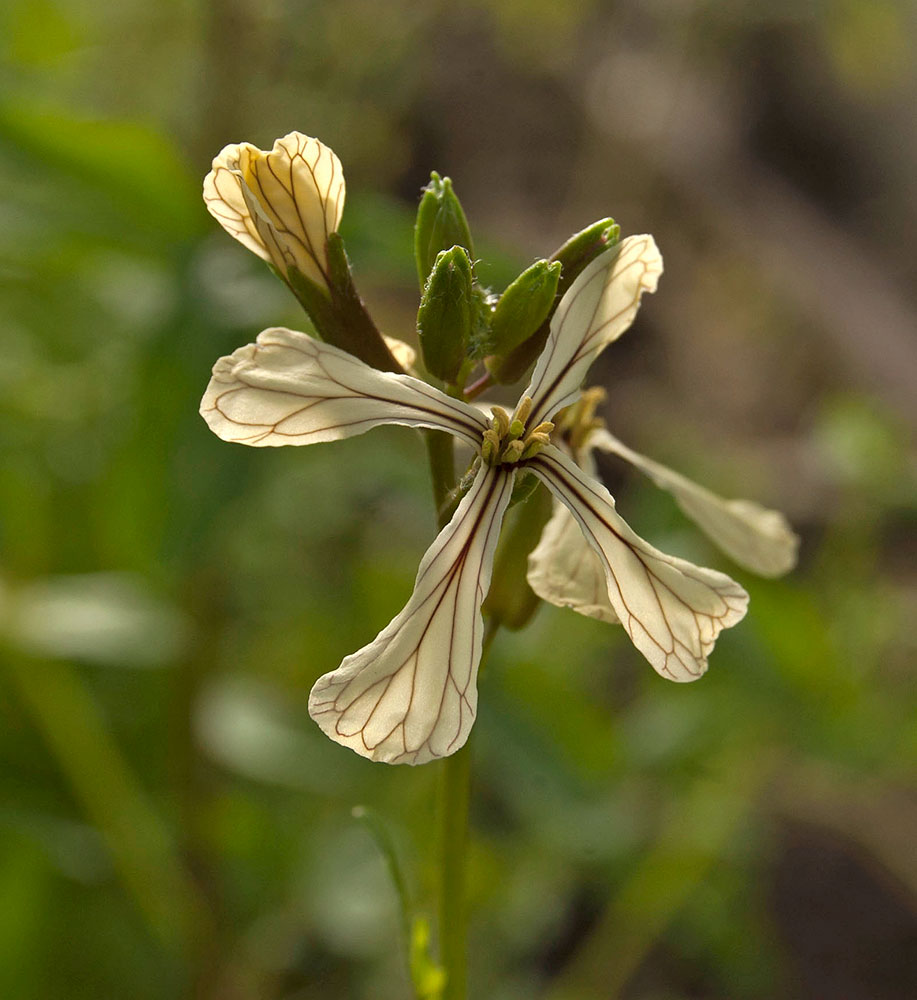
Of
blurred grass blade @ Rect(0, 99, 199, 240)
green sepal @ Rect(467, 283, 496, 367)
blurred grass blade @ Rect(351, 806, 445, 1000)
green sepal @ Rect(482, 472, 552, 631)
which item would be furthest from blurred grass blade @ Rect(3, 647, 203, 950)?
green sepal @ Rect(467, 283, 496, 367)

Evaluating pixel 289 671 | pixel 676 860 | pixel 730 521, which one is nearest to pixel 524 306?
pixel 730 521

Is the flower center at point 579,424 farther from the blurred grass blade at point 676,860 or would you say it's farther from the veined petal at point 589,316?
the blurred grass blade at point 676,860

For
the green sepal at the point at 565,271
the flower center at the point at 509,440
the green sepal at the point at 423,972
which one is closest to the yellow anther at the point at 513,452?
the flower center at the point at 509,440

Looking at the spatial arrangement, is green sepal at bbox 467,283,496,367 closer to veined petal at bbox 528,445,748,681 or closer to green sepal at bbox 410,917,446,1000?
veined petal at bbox 528,445,748,681

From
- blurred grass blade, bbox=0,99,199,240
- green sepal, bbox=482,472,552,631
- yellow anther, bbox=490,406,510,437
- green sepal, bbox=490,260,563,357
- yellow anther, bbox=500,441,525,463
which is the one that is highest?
green sepal, bbox=490,260,563,357

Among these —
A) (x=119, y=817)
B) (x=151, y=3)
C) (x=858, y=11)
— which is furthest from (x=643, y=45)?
(x=119, y=817)

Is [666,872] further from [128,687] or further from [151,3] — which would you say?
[151,3]
